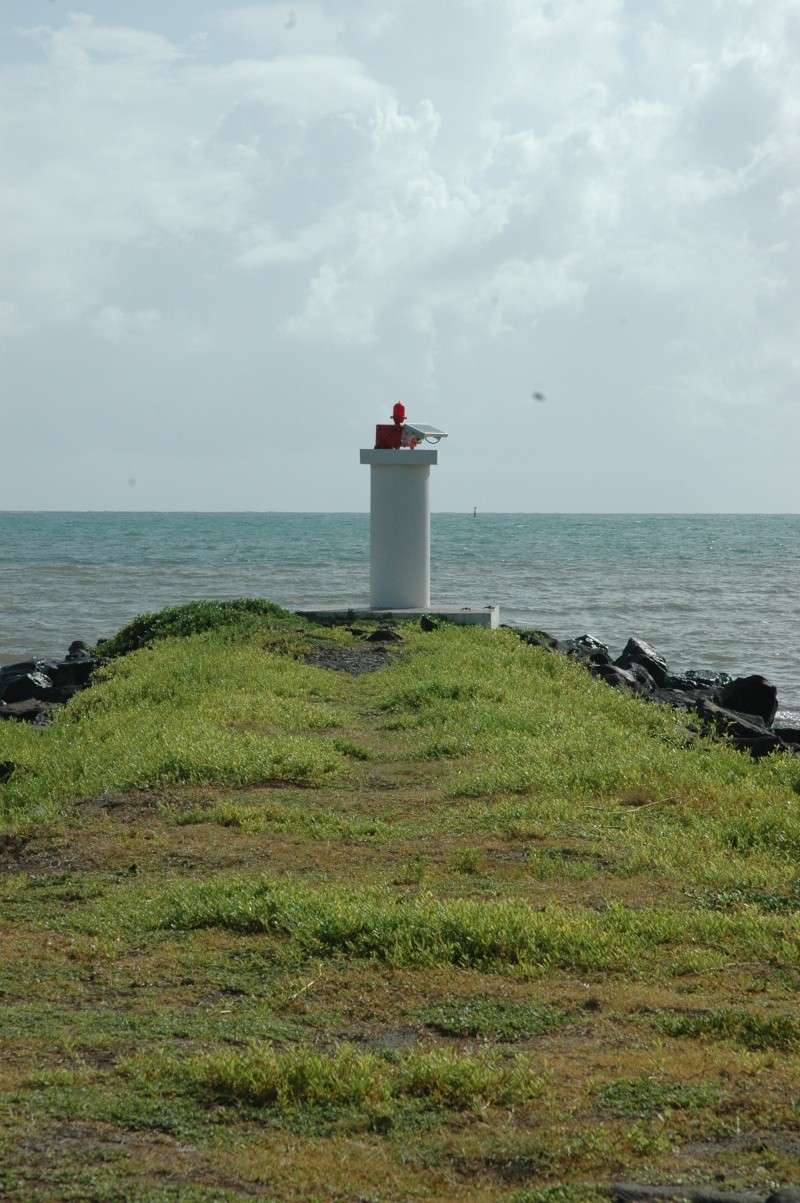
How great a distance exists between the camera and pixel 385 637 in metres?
17.0

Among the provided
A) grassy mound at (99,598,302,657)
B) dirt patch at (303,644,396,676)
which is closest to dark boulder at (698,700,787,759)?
dirt patch at (303,644,396,676)

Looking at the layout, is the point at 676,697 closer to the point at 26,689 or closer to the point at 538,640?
the point at 538,640

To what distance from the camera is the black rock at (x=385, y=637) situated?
16.8 metres

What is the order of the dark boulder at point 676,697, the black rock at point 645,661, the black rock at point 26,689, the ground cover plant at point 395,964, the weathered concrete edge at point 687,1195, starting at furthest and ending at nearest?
1. the black rock at point 645,661
2. the dark boulder at point 676,697
3. the black rock at point 26,689
4. the ground cover plant at point 395,964
5. the weathered concrete edge at point 687,1195

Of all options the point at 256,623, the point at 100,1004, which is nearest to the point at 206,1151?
the point at 100,1004

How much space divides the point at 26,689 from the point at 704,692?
9233 mm

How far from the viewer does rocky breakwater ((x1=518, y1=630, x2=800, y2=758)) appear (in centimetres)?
1312

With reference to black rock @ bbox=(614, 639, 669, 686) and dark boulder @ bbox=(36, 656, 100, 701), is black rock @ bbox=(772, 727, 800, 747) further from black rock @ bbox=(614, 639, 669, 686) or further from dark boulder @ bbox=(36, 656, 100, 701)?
dark boulder @ bbox=(36, 656, 100, 701)

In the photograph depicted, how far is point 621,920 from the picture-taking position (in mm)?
6078

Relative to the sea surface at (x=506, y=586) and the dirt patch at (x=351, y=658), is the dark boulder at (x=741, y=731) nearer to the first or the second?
the dirt patch at (x=351, y=658)

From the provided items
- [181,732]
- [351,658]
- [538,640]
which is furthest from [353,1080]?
[538,640]

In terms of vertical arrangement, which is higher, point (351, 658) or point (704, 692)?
point (351, 658)

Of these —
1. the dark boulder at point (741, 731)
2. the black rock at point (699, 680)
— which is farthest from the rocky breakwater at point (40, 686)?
the black rock at point (699, 680)

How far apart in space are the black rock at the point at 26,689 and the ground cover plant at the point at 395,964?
5329 millimetres
